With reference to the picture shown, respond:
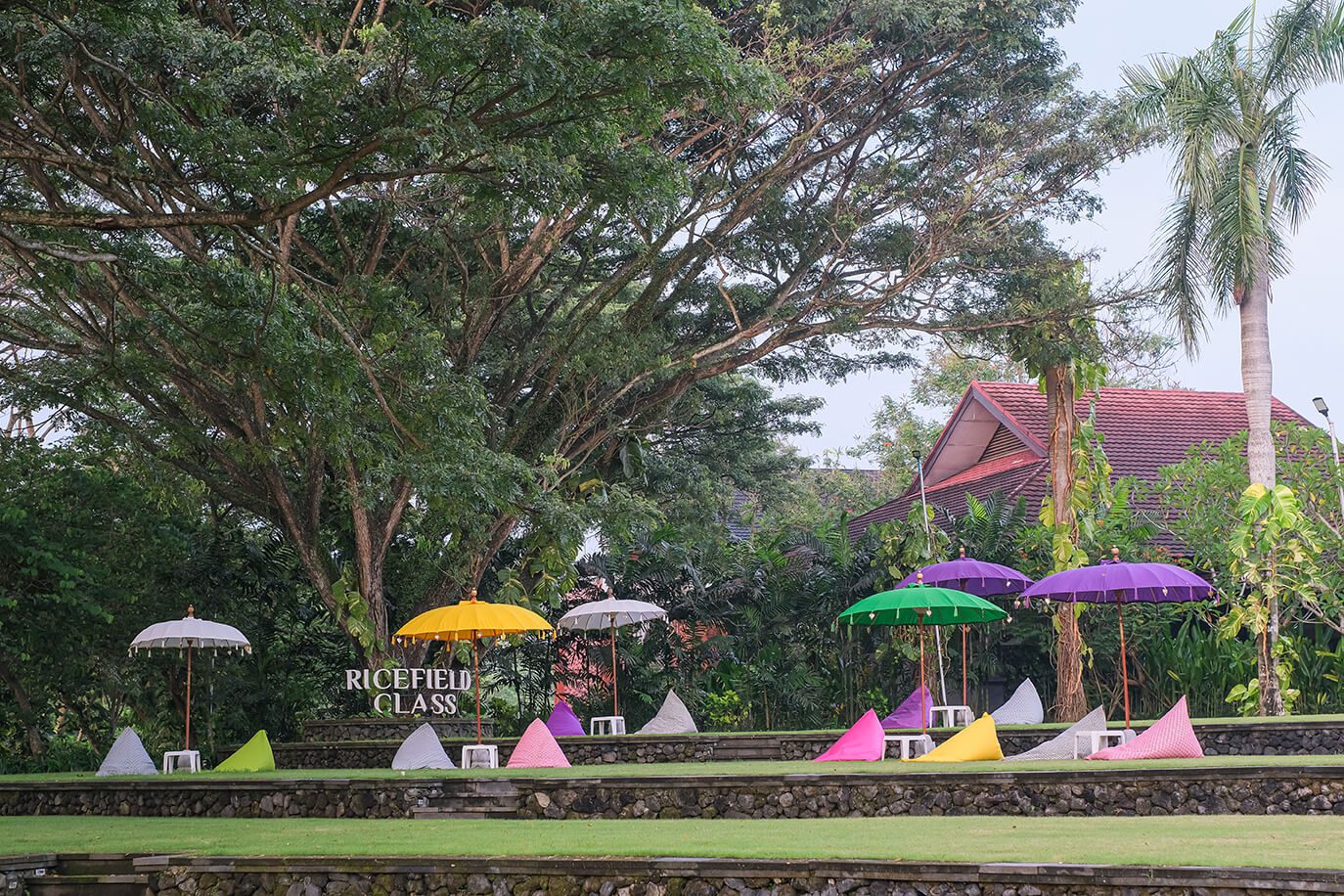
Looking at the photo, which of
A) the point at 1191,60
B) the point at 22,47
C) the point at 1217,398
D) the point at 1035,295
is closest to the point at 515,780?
the point at 22,47

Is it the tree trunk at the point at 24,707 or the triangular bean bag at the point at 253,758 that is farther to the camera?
the tree trunk at the point at 24,707

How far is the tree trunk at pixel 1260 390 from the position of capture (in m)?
17.4

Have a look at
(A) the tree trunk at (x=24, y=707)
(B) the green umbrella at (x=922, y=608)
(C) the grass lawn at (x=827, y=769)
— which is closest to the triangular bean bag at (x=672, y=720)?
(C) the grass lawn at (x=827, y=769)

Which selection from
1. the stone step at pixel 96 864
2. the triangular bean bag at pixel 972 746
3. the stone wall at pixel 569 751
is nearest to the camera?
the stone step at pixel 96 864

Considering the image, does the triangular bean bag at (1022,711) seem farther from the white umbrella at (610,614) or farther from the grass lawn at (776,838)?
the grass lawn at (776,838)

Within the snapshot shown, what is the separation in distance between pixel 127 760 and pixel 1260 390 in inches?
608

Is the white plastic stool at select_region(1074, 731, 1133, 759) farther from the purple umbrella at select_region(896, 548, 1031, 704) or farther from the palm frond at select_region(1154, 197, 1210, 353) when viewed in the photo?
the palm frond at select_region(1154, 197, 1210, 353)

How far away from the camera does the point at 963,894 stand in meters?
7.02

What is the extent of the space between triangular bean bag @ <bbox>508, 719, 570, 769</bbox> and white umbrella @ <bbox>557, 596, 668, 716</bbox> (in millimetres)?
2898

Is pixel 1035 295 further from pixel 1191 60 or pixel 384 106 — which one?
pixel 384 106

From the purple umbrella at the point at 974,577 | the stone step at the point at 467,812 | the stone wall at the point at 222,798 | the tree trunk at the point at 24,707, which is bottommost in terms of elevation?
the stone step at the point at 467,812

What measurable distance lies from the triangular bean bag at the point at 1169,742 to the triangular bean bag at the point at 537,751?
5953 millimetres

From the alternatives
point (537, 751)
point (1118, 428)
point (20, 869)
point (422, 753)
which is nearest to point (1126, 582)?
point (537, 751)

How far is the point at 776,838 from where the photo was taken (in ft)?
29.5
